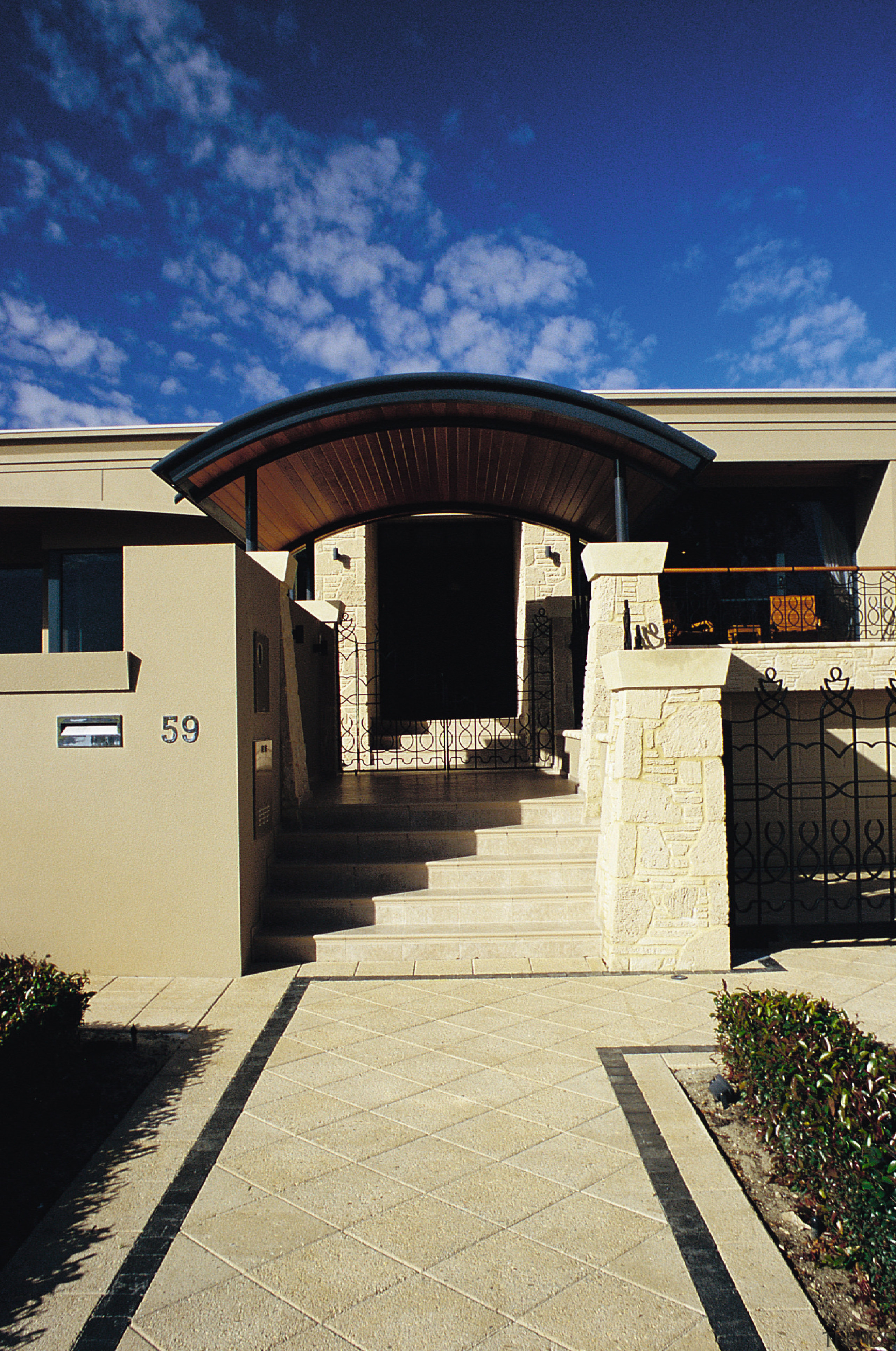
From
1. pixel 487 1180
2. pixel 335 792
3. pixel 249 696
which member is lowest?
pixel 487 1180

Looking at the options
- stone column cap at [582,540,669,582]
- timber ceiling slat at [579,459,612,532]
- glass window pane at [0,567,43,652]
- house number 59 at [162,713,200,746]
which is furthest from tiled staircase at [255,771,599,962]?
glass window pane at [0,567,43,652]

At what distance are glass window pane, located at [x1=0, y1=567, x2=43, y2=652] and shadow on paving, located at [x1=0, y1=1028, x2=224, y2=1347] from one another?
9.51 m

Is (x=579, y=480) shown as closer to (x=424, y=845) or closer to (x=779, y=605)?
(x=424, y=845)

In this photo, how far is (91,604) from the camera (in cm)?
1251

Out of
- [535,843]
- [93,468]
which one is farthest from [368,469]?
[93,468]

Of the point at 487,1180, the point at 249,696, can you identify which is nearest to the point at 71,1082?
the point at 487,1180

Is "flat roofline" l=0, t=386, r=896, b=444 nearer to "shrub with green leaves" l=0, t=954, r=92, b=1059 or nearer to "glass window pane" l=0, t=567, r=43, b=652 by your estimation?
"glass window pane" l=0, t=567, r=43, b=652

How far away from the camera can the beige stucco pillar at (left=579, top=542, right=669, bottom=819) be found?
7.73 meters

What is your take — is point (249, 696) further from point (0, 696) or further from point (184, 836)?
point (0, 696)

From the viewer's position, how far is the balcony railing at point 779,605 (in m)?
10.2

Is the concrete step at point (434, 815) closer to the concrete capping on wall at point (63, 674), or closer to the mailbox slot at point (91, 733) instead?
the mailbox slot at point (91, 733)

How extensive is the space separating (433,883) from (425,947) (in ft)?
2.62

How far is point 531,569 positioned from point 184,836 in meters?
8.17

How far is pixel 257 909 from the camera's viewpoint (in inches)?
257
